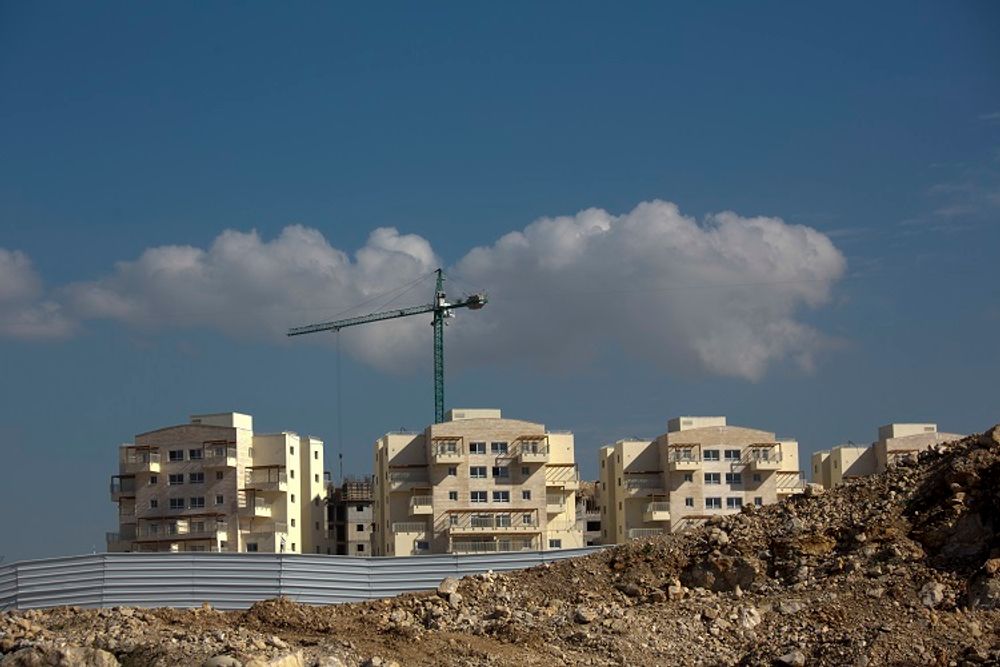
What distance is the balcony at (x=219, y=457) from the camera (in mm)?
70938

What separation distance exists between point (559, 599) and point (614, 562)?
209 centimetres

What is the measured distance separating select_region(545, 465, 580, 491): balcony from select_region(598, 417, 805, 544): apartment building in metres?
3.68

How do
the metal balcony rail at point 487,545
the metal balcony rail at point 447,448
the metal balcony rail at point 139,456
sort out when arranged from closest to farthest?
the metal balcony rail at point 487,545 < the metal balcony rail at point 447,448 < the metal balcony rail at point 139,456

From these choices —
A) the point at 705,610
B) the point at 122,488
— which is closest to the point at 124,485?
the point at 122,488

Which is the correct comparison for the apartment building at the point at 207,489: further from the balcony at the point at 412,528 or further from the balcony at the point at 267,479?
the balcony at the point at 412,528

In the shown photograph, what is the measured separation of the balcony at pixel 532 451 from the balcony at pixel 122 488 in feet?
62.0

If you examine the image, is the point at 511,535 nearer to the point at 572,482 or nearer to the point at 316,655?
the point at 572,482

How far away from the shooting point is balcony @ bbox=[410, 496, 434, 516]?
68.9 m

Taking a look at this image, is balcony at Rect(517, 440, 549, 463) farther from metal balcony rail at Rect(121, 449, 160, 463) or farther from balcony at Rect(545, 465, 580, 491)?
metal balcony rail at Rect(121, 449, 160, 463)

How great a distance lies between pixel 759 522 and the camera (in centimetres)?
3027

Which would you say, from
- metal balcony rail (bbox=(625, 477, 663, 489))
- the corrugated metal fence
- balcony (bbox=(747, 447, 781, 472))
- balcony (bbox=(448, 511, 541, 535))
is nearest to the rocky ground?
the corrugated metal fence

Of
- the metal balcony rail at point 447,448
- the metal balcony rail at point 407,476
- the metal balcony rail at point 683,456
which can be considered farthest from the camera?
the metal balcony rail at point 683,456

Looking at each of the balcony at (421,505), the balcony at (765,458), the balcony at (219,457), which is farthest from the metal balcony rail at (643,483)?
the balcony at (219,457)

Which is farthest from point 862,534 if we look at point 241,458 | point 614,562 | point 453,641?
point 241,458
